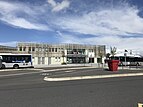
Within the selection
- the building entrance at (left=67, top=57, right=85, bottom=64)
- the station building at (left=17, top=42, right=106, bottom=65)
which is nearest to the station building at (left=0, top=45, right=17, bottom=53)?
the station building at (left=17, top=42, right=106, bottom=65)

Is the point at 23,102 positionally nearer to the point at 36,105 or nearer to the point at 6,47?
Answer: the point at 36,105

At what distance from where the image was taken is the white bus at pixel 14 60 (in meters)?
44.5

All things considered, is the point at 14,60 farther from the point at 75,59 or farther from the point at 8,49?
the point at 75,59

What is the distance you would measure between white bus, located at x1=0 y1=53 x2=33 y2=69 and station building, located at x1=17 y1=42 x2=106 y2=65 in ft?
129

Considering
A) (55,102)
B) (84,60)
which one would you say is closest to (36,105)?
(55,102)

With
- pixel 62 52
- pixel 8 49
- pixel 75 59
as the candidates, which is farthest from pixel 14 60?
pixel 75 59

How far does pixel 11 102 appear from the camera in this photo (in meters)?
10.1

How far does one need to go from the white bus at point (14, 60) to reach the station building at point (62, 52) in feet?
129

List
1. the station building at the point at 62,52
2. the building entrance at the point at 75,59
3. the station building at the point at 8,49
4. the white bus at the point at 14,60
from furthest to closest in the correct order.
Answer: the building entrance at the point at 75,59 < the station building at the point at 62,52 < the station building at the point at 8,49 < the white bus at the point at 14,60

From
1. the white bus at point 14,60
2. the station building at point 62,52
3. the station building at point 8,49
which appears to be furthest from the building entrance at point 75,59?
the white bus at point 14,60

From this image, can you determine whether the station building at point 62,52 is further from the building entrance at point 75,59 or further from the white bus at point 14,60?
the white bus at point 14,60

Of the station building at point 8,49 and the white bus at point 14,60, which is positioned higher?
the station building at point 8,49

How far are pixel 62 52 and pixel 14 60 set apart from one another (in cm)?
4845

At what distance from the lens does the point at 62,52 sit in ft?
306
